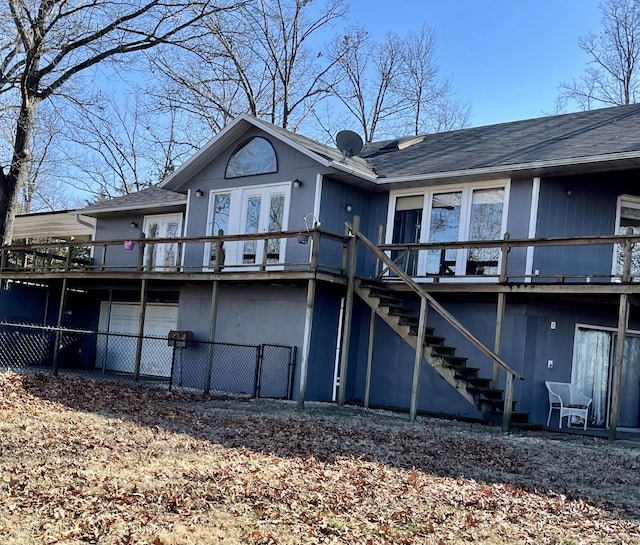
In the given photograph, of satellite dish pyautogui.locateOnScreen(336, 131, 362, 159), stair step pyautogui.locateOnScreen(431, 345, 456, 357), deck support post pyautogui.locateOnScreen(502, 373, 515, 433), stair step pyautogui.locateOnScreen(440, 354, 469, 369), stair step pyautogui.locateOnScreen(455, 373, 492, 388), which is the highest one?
satellite dish pyautogui.locateOnScreen(336, 131, 362, 159)

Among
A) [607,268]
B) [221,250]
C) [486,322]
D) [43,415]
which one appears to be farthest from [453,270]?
[43,415]

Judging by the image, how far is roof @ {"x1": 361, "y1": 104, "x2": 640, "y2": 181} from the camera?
13641 mm

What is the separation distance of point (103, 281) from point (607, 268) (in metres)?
12.4

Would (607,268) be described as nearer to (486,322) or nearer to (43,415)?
(486,322)

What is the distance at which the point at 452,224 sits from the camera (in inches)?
611

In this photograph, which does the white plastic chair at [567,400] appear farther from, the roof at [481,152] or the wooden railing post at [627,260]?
the roof at [481,152]

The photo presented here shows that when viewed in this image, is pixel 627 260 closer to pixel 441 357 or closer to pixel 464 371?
pixel 464 371

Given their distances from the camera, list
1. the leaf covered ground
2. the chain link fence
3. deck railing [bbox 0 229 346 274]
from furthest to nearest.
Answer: the chain link fence, deck railing [bbox 0 229 346 274], the leaf covered ground

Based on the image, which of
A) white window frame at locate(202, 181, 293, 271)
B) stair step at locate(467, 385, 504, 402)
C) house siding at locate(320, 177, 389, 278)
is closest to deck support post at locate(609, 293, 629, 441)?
stair step at locate(467, 385, 504, 402)

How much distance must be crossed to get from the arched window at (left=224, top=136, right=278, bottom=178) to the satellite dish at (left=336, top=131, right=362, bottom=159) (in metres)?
1.53

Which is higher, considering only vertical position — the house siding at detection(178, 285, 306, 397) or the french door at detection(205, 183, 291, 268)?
the french door at detection(205, 183, 291, 268)

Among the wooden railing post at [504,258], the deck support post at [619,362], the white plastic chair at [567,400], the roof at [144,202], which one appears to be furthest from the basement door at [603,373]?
the roof at [144,202]

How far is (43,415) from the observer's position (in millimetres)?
10047

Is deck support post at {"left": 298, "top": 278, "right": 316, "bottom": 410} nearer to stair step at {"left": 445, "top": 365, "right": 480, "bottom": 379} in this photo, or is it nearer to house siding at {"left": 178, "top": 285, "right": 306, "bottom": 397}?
house siding at {"left": 178, "top": 285, "right": 306, "bottom": 397}
